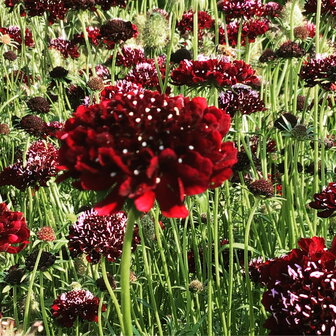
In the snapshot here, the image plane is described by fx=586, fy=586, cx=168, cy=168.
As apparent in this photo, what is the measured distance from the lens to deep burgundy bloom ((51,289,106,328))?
5.13 ft

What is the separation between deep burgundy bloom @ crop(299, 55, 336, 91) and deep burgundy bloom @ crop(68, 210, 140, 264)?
87 centimetres

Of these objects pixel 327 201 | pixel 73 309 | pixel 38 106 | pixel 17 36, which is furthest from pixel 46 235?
pixel 17 36

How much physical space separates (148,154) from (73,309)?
2.91 feet

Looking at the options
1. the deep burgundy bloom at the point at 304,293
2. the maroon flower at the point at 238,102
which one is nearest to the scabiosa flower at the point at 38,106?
the maroon flower at the point at 238,102

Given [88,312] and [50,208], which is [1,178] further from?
[88,312]

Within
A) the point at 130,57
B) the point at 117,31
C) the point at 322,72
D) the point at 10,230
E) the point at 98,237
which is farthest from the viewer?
the point at 130,57

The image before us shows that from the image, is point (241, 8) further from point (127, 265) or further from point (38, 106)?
point (127, 265)

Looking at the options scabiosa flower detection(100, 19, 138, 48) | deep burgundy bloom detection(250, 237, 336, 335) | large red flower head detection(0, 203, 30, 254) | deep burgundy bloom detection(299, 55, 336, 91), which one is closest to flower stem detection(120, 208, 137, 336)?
deep burgundy bloom detection(250, 237, 336, 335)

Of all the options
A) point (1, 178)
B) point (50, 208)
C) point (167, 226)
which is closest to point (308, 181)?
point (167, 226)

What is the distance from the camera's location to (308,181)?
2734 millimetres

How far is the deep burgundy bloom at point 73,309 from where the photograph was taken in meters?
1.56

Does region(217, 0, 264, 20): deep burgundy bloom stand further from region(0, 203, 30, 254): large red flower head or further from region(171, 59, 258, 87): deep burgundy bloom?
region(0, 203, 30, 254): large red flower head

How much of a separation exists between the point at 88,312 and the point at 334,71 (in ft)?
3.61

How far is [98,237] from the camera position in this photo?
1.56 m
